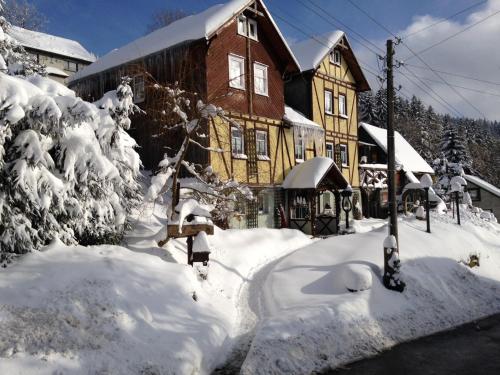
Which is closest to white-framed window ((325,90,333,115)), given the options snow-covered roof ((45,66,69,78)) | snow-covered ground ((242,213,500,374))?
snow-covered ground ((242,213,500,374))

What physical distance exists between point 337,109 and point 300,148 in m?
4.93

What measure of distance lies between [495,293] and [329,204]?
1239cm

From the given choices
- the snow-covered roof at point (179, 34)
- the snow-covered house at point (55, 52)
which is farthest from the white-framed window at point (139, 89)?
the snow-covered house at point (55, 52)

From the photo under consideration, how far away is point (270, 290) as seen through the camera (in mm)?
11445

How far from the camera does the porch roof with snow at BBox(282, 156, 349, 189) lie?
20438 millimetres

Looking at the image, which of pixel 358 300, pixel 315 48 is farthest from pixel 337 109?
pixel 358 300

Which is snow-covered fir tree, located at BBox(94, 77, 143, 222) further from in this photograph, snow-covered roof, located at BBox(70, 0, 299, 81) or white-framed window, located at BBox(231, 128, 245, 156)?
white-framed window, located at BBox(231, 128, 245, 156)

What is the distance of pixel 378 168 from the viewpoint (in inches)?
1166

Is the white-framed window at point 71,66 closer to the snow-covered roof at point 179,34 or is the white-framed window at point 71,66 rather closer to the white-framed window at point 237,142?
the snow-covered roof at point 179,34

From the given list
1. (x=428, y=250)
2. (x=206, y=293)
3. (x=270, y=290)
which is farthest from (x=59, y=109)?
(x=428, y=250)

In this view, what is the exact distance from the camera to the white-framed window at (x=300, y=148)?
22750 mm

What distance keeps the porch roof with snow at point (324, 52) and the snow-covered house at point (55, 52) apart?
67.3 ft

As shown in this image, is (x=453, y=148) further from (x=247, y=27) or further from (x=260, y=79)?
(x=247, y=27)

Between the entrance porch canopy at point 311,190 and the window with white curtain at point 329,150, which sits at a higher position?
the window with white curtain at point 329,150
